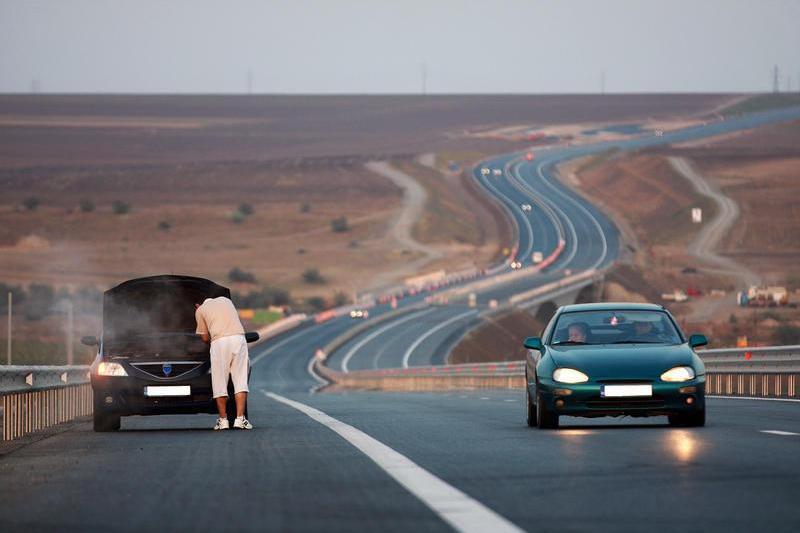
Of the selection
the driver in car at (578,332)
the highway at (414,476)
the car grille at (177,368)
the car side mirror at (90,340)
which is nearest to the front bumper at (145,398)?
the car grille at (177,368)

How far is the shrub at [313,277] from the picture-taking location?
176 metres

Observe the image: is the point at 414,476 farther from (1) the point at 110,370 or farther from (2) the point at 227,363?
(1) the point at 110,370

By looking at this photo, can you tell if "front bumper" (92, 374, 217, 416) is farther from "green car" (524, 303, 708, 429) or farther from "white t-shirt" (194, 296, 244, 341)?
"green car" (524, 303, 708, 429)

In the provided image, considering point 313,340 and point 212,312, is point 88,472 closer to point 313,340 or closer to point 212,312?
point 212,312

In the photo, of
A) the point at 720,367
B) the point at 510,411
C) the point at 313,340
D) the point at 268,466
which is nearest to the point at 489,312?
the point at 313,340

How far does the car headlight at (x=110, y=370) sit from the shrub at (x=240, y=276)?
152 meters

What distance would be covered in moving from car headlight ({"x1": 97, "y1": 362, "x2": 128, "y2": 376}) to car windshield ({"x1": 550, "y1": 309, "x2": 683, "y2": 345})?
5674 millimetres

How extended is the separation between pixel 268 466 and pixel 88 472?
4.89 ft

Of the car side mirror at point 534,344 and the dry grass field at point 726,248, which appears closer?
the car side mirror at point 534,344

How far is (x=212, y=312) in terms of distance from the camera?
2014cm

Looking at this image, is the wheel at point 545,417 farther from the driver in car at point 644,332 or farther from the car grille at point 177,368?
the car grille at point 177,368

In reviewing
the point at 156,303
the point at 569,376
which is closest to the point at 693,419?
the point at 569,376

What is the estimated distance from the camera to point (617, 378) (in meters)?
18.6

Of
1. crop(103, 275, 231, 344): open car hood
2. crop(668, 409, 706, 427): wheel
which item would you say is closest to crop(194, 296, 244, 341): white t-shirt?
crop(103, 275, 231, 344): open car hood
